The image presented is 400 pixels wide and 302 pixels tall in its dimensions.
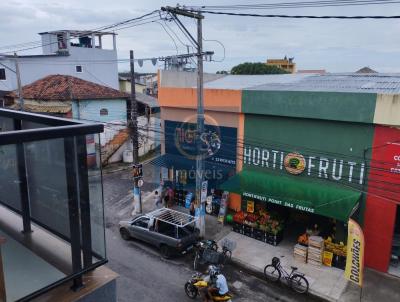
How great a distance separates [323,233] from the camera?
15.8 metres

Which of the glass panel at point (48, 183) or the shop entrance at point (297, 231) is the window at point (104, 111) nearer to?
the shop entrance at point (297, 231)

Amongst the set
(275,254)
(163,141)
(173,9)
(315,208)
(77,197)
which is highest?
(173,9)

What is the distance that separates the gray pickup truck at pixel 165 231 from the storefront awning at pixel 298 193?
9.30 ft

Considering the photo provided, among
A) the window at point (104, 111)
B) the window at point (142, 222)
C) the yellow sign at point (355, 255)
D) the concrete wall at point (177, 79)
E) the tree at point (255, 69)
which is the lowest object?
the window at point (142, 222)

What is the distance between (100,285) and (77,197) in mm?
1161

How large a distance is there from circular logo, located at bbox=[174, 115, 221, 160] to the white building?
18710mm

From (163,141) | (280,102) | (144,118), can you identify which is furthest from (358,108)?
(144,118)

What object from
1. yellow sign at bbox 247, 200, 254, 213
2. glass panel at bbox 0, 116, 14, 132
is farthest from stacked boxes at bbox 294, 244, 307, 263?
glass panel at bbox 0, 116, 14, 132

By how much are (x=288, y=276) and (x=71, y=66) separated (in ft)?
110

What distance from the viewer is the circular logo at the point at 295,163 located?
15.5m

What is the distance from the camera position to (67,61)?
124 ft

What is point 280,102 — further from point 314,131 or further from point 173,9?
point 173,9

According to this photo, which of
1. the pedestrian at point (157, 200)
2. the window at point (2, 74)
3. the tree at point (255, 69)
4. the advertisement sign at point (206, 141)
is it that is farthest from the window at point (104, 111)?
the tree at point (255, 69)

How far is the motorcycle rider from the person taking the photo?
1123 cm
